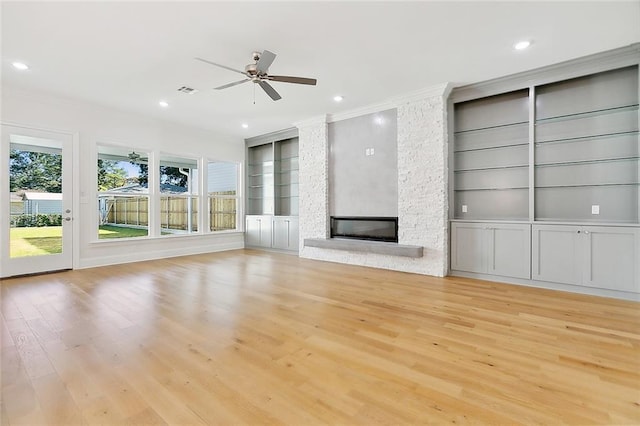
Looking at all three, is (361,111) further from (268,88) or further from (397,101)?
(268,88)

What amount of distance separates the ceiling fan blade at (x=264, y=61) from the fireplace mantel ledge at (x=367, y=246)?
3.21 meters

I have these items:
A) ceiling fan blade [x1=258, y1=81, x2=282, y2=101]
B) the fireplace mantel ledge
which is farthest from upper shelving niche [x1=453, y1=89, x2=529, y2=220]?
ceiling fan blade [x1=258, y1=81, x2=282, y2=101]

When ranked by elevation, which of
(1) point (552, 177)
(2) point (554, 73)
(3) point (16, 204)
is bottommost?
(3) point (16, 204)

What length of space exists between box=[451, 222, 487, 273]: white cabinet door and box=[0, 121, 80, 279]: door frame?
6.37 m

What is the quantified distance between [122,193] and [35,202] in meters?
1.28

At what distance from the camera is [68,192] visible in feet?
16.9

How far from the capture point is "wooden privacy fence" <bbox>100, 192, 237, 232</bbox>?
5.83 metres

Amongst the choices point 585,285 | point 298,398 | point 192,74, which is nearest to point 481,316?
point 585,285

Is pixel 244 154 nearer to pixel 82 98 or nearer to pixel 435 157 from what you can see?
pixel 82 98

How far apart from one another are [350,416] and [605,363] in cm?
190

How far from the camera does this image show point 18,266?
4637mm

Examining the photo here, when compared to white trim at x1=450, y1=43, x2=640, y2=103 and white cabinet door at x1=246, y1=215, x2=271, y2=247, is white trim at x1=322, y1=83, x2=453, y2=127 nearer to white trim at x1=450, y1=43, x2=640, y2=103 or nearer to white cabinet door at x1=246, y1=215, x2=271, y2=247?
white trim at x1=450, y1=43, x2=640, y2=103

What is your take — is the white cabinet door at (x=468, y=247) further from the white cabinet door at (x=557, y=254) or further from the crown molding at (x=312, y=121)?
the crown molding at (x=312, y=121)

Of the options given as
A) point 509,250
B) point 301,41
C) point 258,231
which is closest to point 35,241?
point 258,231
